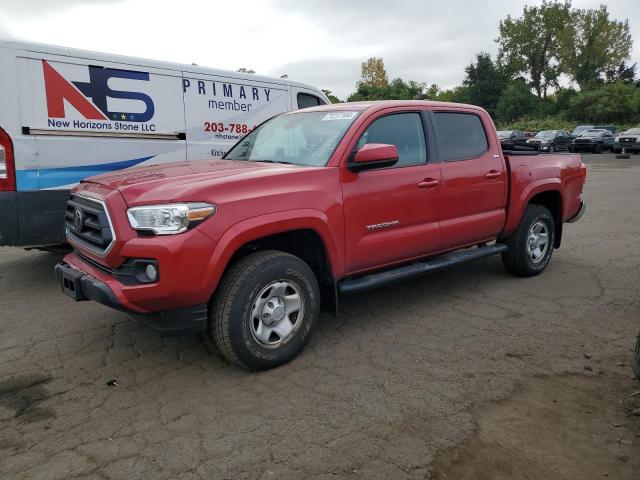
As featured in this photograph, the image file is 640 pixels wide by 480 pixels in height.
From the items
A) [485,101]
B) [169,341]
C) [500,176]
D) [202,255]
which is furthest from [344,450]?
[485,101]

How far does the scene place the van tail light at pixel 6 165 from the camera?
5.09 m

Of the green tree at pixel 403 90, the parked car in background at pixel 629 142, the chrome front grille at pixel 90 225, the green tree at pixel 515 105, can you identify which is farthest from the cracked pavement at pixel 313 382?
A: the green tree at pixel 515 105

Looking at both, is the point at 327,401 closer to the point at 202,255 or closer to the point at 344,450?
the point at 344,450

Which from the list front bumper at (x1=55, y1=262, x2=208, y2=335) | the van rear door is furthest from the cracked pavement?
the van rear door

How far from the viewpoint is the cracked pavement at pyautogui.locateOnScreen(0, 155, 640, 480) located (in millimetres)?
2654

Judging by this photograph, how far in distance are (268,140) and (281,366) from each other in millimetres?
2066

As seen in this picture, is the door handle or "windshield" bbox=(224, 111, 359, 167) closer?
"windshield" bbox=(224, 111, 359, 167)

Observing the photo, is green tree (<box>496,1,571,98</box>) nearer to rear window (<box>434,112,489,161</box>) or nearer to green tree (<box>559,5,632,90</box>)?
green tree (<box>559,5,632,90</box>)

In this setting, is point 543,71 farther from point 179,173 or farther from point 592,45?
point 179,173

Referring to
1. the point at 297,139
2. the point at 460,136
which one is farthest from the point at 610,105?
the point at 297,139

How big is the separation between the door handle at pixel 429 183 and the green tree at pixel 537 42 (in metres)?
76.4

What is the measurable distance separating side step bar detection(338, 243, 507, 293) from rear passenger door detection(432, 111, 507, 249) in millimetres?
112

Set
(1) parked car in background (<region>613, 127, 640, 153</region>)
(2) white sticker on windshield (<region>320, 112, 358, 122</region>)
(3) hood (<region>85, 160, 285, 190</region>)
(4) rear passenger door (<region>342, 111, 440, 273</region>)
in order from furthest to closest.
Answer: (1) parked car in background (<region>613, 127, 640, 153</region>), (2) white sticker on windshield (<region>320, 112, 358, 122</region>), (4) rear passenger door (<region>342, 111, 440, 273</region>), (3) hood (<region>85, 160, 285, 190</region>)

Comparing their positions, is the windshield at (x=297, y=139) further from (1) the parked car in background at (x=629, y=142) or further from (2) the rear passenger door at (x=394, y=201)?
(1) the parked car in background at (x=629, y=142)
